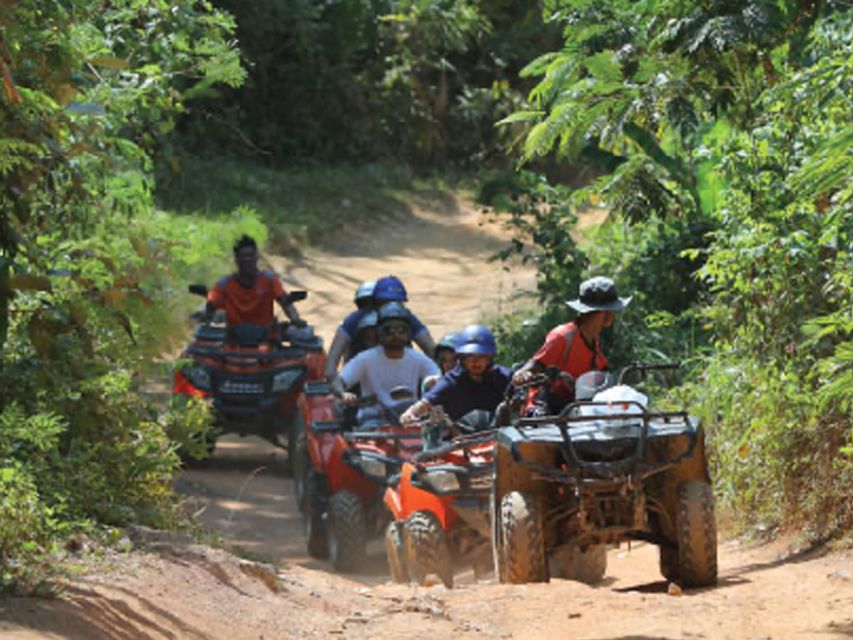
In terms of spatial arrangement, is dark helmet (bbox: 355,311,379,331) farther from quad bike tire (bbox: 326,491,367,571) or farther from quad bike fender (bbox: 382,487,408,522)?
quad bike fender (bbox: 382,487,408,522)

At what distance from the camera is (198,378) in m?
15.8

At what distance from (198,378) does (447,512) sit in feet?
18.9

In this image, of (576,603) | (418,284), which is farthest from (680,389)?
(418,284)

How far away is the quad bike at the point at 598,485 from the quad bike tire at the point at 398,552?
124 centimetres

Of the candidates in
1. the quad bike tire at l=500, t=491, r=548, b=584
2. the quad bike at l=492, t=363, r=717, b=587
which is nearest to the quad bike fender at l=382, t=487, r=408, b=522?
the quad bike at l=492, t=363, r=717, b=587

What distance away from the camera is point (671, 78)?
10836mm

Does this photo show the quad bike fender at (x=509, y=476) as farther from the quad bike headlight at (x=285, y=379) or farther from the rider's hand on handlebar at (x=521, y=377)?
the quad bike headlight at (x=285, y=379)

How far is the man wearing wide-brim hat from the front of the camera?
10.4 meters

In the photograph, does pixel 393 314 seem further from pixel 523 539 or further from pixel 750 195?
pixel 523 539

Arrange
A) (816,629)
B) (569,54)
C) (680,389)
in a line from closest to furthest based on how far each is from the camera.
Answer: (816,629) < (569,54) < (680,389)

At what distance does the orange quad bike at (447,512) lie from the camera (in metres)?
10.4

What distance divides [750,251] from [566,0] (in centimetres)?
214

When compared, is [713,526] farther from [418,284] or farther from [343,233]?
[343,233]

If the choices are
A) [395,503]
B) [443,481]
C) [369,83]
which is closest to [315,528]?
[395,503]
